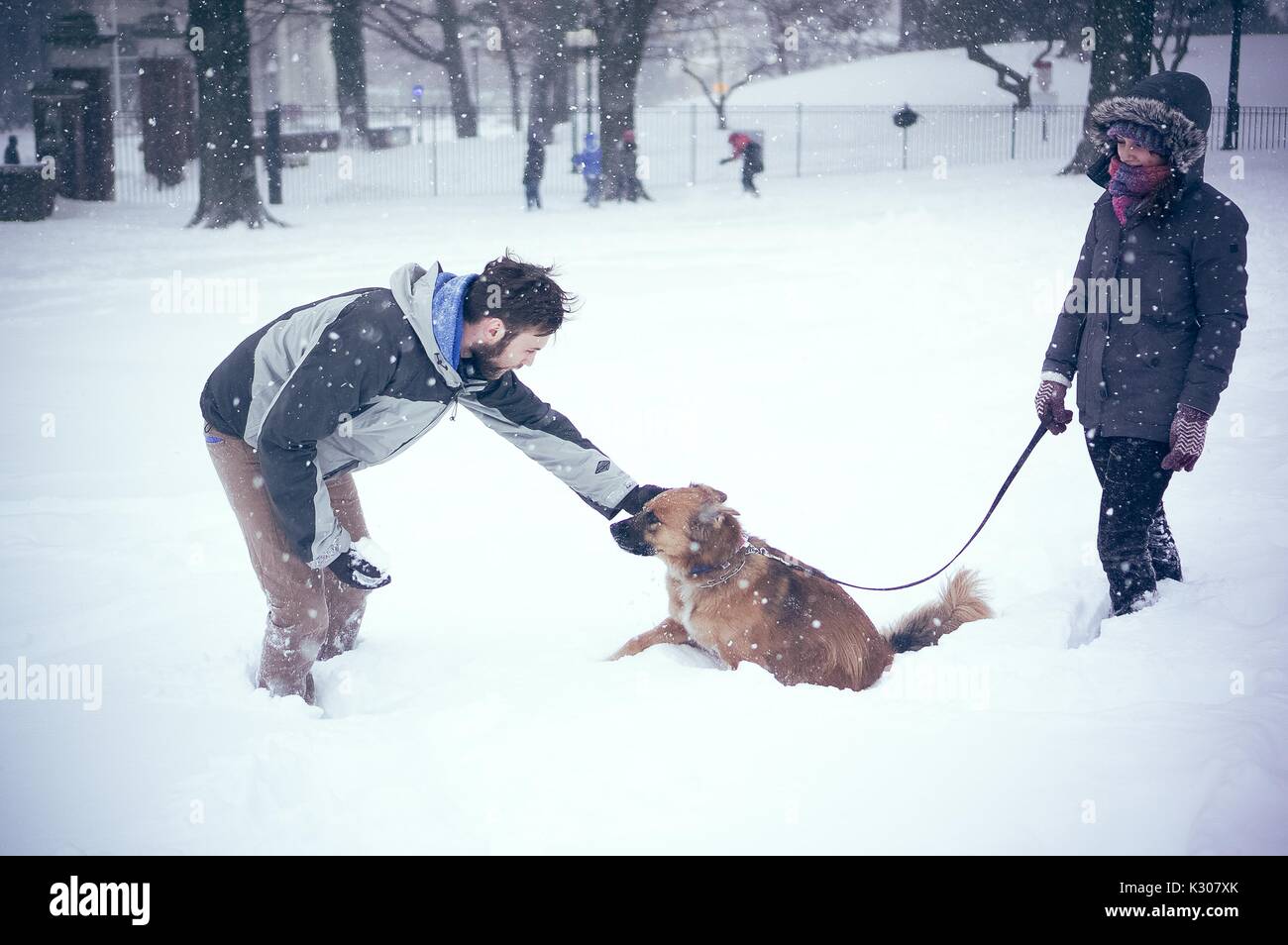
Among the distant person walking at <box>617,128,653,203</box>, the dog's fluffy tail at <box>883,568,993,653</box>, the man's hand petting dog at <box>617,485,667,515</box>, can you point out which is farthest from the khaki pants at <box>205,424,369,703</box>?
the distant person walking at <box>617,128,653,203</box>

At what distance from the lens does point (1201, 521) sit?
208 inches

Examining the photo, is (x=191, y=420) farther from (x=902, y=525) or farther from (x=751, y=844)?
(x=751, y=844)

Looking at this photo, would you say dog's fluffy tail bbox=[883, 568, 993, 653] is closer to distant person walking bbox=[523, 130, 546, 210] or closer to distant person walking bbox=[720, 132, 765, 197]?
distant person walking bbox=[523, 130, 546, 210]

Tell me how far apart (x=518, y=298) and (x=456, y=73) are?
117 feet

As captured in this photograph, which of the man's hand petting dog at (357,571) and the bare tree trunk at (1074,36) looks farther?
the bare tree trunk at (1074,36)

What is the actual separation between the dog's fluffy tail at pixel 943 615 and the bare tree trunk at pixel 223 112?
15.6 m

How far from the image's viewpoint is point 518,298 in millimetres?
3232

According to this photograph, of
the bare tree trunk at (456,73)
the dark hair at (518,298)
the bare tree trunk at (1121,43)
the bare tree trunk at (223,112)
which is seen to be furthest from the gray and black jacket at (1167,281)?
the bare tree trunk at (456,73)

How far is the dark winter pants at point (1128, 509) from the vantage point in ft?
12.5

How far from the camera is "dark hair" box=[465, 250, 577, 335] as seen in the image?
127 inches

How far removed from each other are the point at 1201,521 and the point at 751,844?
379 cm

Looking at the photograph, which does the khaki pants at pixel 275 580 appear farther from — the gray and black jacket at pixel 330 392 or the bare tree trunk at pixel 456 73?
the bare tree trunk at pixel 456 73
